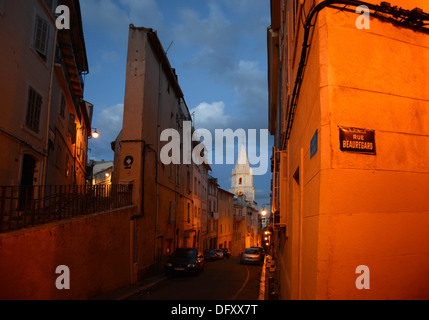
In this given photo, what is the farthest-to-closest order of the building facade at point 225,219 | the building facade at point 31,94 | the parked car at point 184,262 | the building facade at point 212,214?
the building facade at point 225,219, the building facade at point 212,214, the parked car at point 184,262, the building facade at point 31,94

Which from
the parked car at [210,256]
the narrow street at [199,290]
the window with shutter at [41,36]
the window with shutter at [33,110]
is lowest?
the parked car at [210,256]

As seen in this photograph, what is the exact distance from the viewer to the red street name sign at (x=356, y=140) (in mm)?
3428

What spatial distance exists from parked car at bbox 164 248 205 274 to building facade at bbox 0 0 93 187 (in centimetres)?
717

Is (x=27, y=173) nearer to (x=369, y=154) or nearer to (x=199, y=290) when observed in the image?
(x=199, y=290)

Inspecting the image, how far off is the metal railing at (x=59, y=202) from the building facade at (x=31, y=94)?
80 cm

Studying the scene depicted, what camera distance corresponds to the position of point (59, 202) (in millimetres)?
8812

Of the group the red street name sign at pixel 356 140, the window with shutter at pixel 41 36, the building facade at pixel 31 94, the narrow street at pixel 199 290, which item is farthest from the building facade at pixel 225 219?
the red street name sign at pixel 356 140

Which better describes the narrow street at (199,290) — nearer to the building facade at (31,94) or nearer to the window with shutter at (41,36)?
the building facade at (31,94)

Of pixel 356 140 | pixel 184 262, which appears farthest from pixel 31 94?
pixel 356 140

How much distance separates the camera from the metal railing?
26.9 feet

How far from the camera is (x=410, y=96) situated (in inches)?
152

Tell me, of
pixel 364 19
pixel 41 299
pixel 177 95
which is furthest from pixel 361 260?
pixel 177 95

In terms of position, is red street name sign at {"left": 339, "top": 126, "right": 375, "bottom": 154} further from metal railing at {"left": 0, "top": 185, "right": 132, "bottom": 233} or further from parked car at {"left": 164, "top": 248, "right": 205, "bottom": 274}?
parked car at {"left": 164, "top": 248, "right": 205, "bottom": 274}

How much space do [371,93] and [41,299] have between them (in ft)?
27.3
